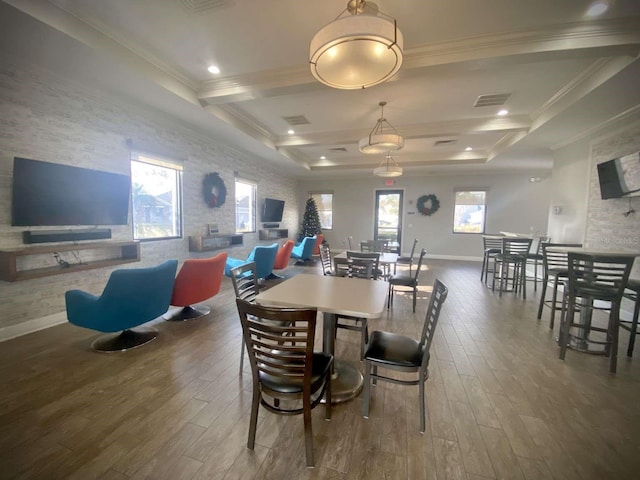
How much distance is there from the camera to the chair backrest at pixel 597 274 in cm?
252

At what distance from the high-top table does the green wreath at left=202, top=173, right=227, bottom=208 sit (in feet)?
12.8

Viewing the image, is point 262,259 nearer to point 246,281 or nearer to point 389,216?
point 246,281

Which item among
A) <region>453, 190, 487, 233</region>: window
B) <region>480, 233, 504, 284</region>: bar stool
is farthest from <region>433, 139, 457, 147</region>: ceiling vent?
<region>453, 190, 487, 233</region>: window

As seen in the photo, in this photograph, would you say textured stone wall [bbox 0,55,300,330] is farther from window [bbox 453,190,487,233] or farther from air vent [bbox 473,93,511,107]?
window [bbox 453,190,487,233]

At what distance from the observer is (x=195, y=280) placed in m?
3.31

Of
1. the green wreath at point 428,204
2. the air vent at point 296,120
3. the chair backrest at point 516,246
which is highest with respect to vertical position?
the air vent at point 296,120

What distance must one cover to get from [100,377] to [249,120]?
4562 millimetres

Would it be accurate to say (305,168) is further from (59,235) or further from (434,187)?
(59,235)

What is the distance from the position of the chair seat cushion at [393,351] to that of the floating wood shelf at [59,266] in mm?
3523

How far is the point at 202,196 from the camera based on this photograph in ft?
18.1

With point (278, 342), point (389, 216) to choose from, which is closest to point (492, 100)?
point (278, 342)

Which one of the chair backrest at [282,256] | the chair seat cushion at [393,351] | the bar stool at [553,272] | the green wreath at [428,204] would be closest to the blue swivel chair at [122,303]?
the chair seat cushion at [393,351]

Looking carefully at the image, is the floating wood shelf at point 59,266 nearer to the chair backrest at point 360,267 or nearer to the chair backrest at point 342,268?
the chair backrest at point 342,268

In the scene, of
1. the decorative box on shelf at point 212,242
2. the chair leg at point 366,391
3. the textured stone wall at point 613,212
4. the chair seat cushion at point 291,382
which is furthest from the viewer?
the decorative box on shelf at point 212,242
